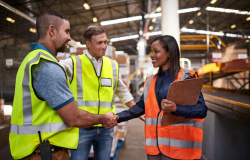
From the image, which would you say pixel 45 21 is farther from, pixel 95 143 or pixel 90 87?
pixel 95 143

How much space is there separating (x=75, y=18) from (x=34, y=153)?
12423 mm

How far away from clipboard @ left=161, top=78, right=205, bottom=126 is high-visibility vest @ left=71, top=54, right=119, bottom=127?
774 mm

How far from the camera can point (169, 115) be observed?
134 centimetres

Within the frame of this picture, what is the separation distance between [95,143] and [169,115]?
0.99 m

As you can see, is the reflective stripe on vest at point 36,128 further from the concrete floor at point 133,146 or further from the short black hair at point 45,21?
the concrete floor at point 133,146

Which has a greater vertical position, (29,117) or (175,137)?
(29,117)

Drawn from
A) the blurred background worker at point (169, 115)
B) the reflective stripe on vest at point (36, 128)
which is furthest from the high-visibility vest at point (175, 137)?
the reflective stripe on vest at point (36, 128)

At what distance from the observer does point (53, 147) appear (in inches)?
44.4

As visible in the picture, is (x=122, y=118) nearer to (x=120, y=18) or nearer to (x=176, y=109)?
(x=176, y=109)

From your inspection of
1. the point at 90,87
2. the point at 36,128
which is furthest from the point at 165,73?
the point at 36,128

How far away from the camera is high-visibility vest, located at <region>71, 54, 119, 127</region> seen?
179cm

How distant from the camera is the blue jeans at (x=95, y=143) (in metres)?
1.70

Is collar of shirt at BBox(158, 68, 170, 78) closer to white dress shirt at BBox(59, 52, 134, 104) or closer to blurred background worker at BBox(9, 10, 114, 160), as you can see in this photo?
white dress shirt at BBox(59, 52, 134, 104)

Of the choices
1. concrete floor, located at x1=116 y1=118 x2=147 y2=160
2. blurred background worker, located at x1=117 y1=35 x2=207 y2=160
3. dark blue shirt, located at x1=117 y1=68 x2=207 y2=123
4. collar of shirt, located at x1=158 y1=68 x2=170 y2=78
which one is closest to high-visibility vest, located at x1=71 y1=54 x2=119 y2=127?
dark blue shirt, located at x1=117 y1=68 x2=207 y2=123
